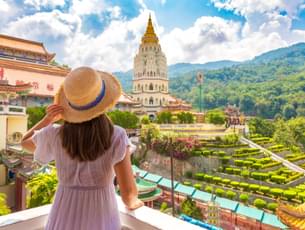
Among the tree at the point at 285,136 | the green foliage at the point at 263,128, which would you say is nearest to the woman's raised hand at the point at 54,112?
the tree at the point at 285,136

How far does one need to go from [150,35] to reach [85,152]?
20.7m

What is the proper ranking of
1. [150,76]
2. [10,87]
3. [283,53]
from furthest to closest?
[283,53]
[150,76]
[10,87]

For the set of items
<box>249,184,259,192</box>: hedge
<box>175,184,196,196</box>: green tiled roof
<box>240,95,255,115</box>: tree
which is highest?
<box>240,95,255,115</box>: tree

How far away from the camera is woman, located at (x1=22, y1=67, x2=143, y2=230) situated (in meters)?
0.71

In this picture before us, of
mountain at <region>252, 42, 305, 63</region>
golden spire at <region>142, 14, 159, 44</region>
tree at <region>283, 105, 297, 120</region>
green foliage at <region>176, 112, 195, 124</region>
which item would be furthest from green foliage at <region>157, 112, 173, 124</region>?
mountain at <region>252, 42, 305, 63</region>

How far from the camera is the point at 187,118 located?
15.6 metres

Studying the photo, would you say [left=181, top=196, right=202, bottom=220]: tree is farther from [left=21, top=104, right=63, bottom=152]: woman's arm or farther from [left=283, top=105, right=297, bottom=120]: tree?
[left=283, top=105, right=297, bottom=120]: tree

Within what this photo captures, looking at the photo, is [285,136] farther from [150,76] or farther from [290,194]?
[150,76]

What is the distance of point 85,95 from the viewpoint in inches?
27.4

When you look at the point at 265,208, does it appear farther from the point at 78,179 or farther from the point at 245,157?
the point at 78,179

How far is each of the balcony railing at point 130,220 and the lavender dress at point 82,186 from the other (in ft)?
0.39

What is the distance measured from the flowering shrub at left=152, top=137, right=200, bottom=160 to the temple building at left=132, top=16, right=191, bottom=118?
279 inches

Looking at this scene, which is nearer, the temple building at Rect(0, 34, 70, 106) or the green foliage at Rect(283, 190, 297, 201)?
the green foliage at Rect(283, 190, 297, 201)

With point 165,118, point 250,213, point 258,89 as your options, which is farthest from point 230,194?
point 258,89
